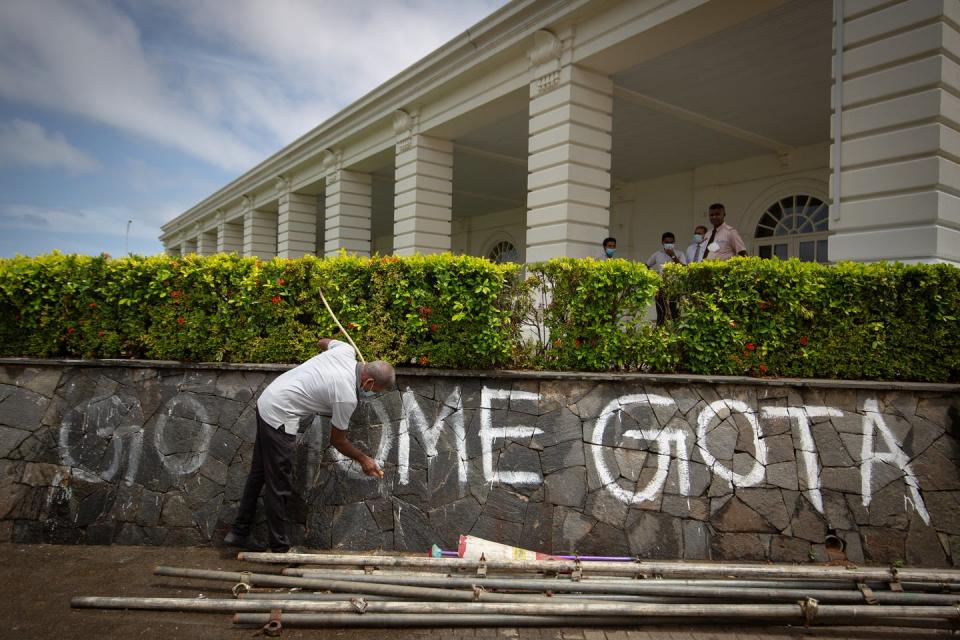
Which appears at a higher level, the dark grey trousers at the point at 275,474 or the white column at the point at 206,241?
the white column at the point at 206,241

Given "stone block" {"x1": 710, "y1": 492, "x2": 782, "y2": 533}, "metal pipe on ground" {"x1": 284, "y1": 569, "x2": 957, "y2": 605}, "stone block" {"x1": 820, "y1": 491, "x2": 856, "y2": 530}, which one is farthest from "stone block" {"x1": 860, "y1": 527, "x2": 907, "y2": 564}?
"metal pipe on ground" {"x1": 284, "y1": 569, "x2": 957, "y2": 605}

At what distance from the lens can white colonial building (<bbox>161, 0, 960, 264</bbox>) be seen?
6.62m

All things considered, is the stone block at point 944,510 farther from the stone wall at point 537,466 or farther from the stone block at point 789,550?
the stone block at point 789,550

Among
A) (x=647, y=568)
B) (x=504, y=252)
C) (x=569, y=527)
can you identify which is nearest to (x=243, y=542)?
(x=569, y=527)

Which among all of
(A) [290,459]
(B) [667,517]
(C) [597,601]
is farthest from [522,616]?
(A) [290,459]

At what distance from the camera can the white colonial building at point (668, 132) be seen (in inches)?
261

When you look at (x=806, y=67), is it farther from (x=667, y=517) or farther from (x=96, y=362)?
(x=96, y=362)

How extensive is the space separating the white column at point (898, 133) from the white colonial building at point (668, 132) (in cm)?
2

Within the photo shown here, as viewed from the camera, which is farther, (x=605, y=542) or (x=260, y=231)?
(x=260, y=231)

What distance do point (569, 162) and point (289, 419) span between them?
22.3ft

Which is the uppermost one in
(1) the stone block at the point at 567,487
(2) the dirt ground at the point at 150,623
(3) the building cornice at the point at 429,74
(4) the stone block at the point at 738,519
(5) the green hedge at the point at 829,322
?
(3) the building cornice at the point at 429,74

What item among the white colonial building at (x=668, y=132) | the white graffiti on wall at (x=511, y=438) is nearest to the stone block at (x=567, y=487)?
the white graffiti on wall at (x=511, y=438)

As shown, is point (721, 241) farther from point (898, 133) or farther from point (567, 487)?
point (567, 487)

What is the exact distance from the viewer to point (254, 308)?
532 cm
